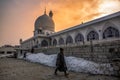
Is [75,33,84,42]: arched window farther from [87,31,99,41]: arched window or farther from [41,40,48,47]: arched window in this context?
[41,40,48,47]: arched window

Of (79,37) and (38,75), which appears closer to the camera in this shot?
(38,75)

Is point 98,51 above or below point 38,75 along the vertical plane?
above

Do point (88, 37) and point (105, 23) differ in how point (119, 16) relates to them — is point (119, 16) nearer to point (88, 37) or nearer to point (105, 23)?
point (105, 23)

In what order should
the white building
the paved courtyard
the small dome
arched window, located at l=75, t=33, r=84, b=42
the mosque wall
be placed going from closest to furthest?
the paved courtyard
the mosque wall
the white building
arched window, located at l=75, t=33, r=84, b=42
the small dome

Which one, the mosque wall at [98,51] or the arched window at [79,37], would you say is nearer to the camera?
the mosque wall at [98,51]

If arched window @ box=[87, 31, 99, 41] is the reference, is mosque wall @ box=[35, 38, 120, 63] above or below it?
below

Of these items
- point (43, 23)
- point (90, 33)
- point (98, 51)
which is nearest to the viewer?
point (98, 51)

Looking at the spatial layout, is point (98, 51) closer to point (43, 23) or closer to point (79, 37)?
point (79, 37)

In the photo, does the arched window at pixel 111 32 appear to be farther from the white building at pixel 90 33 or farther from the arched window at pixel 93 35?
the arched window at pixel 93 35

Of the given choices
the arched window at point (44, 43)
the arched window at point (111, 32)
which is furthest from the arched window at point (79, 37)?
the arched window at point (44, 43)

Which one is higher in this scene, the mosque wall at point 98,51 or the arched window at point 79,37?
the arched window at point 79,37

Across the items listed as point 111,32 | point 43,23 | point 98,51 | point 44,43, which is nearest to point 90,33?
point 111,32

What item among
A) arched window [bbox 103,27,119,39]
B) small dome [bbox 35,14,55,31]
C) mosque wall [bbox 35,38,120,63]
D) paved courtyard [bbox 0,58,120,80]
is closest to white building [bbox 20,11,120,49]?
arched window [bbox 103,27,119,39]

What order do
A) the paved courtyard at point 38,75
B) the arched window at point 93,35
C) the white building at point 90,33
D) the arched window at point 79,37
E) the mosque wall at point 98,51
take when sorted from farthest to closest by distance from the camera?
1. the arched window at point 79,37
2. the arched window at point 93,35
3. the white building at point 90,33
4. the mosque wall at point 98,51
5. the paved courtyard at point 38,75
